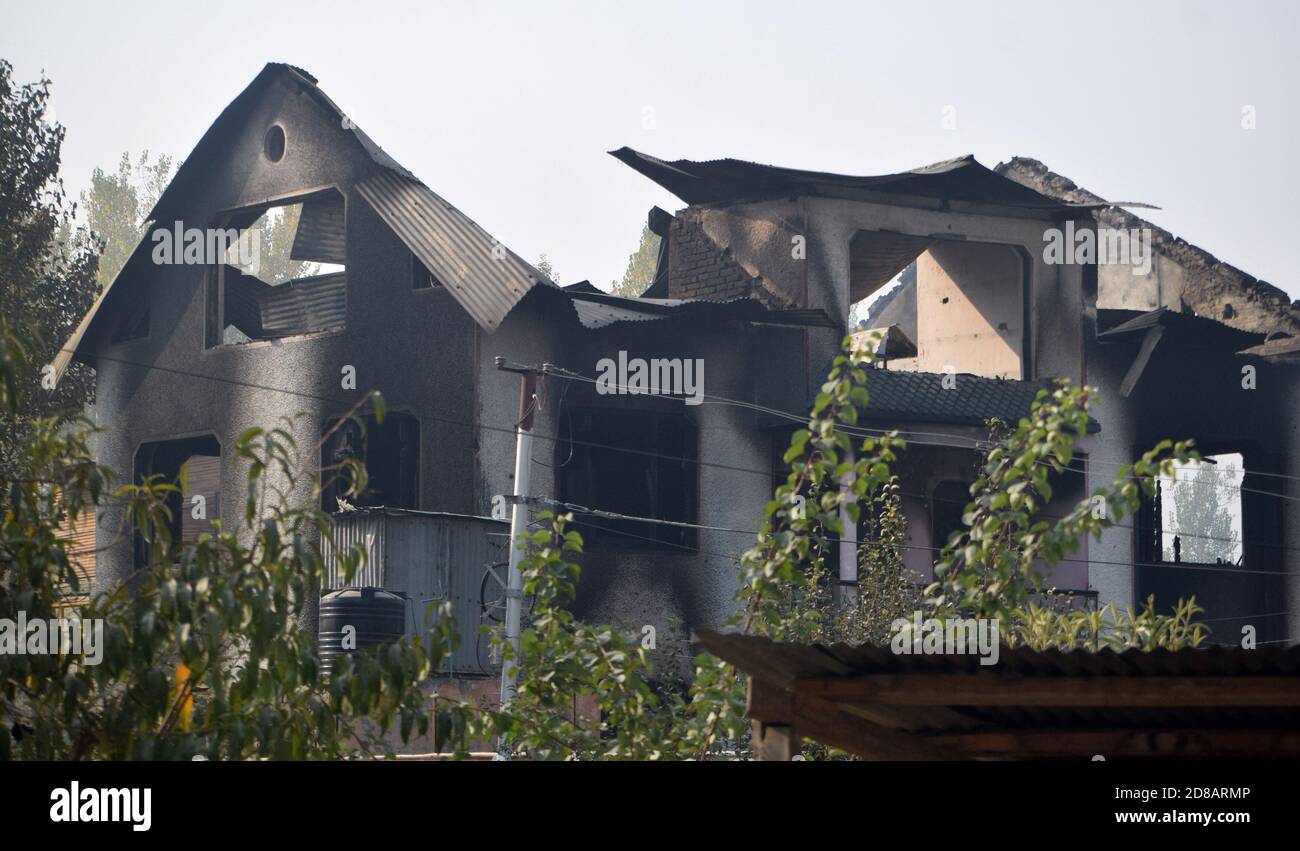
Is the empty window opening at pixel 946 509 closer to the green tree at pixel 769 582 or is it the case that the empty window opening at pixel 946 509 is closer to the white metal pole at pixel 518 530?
the white metal pole at pixel 518 530

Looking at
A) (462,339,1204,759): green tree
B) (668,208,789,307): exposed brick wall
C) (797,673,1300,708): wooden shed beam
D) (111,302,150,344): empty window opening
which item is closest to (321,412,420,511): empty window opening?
(668,208,789,307): exposed brick wall

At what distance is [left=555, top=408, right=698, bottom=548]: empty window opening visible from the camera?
20.6 meters

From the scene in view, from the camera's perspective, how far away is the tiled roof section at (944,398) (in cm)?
2105

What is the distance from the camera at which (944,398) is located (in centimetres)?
2148

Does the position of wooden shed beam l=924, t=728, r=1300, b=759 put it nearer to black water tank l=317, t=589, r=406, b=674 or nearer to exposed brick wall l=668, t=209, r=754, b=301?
black water tank l=317, t=589, r=406, b=674

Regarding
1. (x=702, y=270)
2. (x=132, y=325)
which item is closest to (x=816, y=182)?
(x=702, y=270)

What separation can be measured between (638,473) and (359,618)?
192 inches

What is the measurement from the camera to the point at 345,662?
7.38 meters

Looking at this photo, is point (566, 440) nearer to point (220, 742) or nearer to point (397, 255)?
point (397, 255)

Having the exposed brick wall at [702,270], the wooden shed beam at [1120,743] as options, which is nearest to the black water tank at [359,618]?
the exposed brick wall at [702,270]

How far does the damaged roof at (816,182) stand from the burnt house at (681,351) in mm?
43
